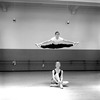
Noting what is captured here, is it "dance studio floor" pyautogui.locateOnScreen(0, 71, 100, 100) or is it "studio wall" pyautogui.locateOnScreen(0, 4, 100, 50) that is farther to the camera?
"studio wall" pyautogui.locateOnScreen(0, 4, 100, 50)

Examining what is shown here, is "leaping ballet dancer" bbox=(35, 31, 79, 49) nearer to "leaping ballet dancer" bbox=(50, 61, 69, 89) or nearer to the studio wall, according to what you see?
"leaping ballet dancer" bbox=(50, 61, 69, 89)

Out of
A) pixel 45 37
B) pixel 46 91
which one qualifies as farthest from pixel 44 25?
pixel 46 91

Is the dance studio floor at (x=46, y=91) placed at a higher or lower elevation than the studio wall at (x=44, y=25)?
lower

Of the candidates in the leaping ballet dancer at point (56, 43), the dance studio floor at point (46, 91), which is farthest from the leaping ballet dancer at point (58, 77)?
the leaping ballet dancer at point (56, 43)

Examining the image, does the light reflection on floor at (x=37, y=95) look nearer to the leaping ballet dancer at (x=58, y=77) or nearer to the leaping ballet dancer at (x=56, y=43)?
the leaping ballet dancer at (x=58, y=77)


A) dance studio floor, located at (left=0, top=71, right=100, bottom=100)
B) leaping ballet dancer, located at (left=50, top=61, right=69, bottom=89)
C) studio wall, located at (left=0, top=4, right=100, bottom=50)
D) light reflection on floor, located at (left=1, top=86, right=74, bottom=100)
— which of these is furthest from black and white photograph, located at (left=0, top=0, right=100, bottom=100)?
light reflection on floor, located at (left=1, top=86, right=74, bottom=100)

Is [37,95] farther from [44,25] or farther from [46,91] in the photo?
[44,25]

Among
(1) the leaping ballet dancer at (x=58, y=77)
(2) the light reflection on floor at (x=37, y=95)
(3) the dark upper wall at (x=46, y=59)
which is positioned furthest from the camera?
(3) the dark upper wall at (x=46, y=59)

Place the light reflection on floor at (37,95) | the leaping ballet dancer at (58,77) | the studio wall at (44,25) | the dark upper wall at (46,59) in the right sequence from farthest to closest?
the studio wall at (44,25)
the dark upper wall at (46,59)
the leaping ballet dancer at (58,77)
the light reflection on floor at (37,95)

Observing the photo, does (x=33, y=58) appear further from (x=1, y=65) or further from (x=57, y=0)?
(x=57, y=0)

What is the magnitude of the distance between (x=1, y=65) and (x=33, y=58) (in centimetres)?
185

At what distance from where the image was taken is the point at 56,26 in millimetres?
10039

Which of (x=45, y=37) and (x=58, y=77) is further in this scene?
(x=45, y=37)

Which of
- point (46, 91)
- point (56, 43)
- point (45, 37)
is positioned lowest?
point (46, 91)
